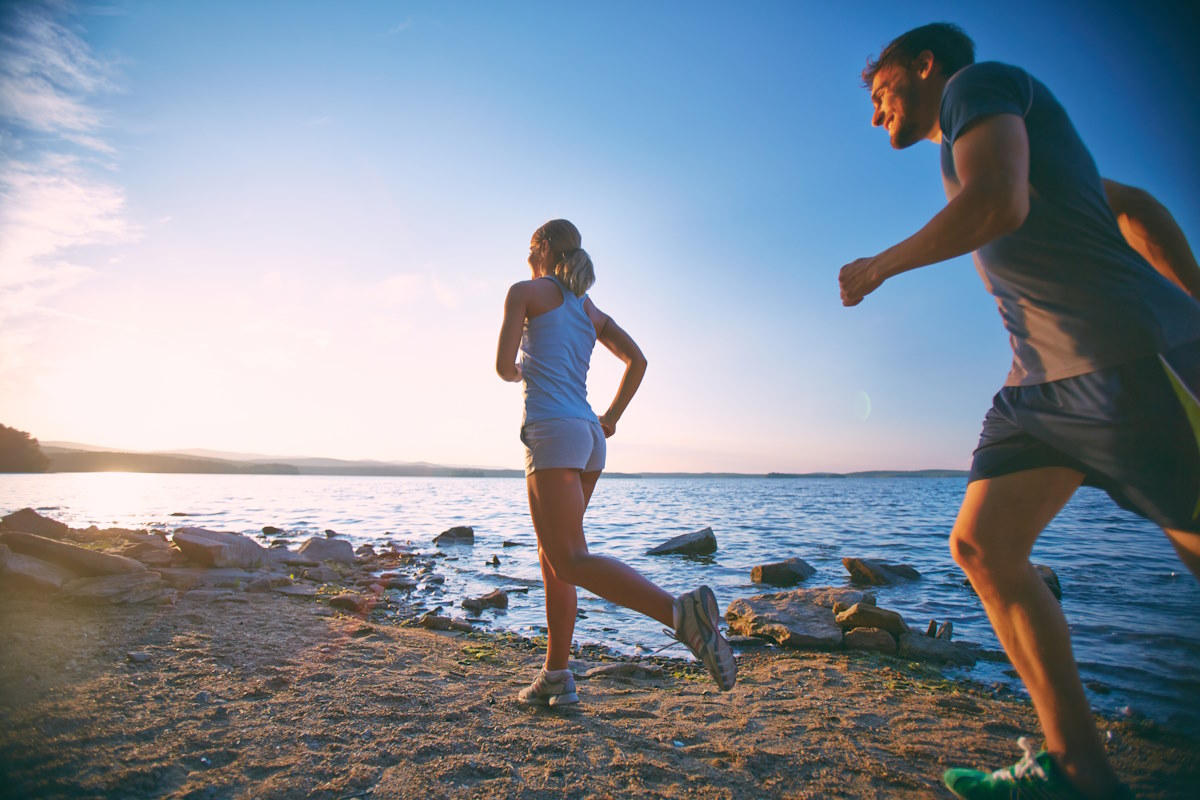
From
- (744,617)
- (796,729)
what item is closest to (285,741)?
(796,729)

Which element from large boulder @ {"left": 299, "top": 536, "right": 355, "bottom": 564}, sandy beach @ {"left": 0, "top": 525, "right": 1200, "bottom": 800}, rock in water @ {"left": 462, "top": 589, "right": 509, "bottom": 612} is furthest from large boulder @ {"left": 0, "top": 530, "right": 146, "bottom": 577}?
large boulder @ {"left": 299, "top": 536, "right": 355, "bottom": 564}

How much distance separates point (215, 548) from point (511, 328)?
6.26 meters

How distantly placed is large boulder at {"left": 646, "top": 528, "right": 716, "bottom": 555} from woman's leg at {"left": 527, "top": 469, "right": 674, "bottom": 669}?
353 inches

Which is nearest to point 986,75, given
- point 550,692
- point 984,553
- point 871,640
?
point 984,553

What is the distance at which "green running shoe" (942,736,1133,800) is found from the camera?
5.54 feet

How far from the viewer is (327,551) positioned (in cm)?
959

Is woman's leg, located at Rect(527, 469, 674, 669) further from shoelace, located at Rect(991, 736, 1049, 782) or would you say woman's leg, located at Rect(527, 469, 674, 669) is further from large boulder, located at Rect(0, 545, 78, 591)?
large boulder, located at Rect(0, 545, 78, 591)

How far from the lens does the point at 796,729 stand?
107 inches

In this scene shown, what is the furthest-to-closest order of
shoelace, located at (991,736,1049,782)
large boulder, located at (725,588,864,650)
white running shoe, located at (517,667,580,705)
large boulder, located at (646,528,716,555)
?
large boulder, located at (646,528,716,555), large boulder, located at (725,588,864,650), white running shoe, located at (517,667,580,705), shoelace, located at (991,736,1049,782)

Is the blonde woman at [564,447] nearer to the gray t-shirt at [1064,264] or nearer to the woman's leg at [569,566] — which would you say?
the woman's leg at [569,566]

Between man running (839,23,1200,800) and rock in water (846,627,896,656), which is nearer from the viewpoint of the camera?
man running (839,23,1200,800)

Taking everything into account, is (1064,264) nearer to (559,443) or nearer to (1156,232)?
(1156,232)

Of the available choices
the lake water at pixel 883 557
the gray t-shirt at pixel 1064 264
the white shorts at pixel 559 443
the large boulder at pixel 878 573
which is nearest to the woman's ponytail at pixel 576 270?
the white shorts at pixel 559 443

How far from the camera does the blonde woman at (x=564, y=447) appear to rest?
2445 mm
